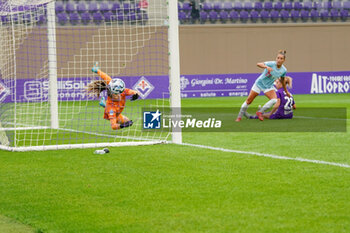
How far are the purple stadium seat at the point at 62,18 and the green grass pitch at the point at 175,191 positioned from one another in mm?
23794

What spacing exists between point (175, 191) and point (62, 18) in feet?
92.4

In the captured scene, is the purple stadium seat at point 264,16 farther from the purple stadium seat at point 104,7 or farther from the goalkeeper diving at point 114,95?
the goalkeeper diving at point 114,95

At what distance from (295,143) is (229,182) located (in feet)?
13.7

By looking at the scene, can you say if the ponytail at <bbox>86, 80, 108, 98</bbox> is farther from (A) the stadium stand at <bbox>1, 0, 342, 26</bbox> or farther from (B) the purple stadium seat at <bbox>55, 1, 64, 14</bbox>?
(A) the stadium stand at <bbox>1, 0, 342, 26</bbox>

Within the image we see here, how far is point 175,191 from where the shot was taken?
686 cm

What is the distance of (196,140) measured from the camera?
12.4m

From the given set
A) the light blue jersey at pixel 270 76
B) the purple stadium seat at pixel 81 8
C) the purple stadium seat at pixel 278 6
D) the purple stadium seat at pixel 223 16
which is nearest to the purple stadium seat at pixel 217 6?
the purple stadium seat at pixel 223 16

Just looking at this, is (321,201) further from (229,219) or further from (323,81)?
(323,81)

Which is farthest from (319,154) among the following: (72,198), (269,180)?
(72,198)

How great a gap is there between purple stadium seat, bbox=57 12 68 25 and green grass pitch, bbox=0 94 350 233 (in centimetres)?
2379

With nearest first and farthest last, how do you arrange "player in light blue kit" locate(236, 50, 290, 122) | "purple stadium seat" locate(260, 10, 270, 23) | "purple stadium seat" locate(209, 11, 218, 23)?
"player in light blue kit" locate(236, 50, 290, 122)
"purple stadium seat" locate(209, 11, 218, 23)
"purple stadium seat" locate(260, 10, 270, 23)

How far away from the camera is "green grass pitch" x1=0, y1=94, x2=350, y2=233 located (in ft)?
17.7

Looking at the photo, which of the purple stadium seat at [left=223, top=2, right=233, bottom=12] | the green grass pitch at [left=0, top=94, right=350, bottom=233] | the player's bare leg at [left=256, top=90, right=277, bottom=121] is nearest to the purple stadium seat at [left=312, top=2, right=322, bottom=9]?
the purple stadium seat at [left=223, top=2, right=233, bottom=12]

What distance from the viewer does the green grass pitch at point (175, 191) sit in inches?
213
